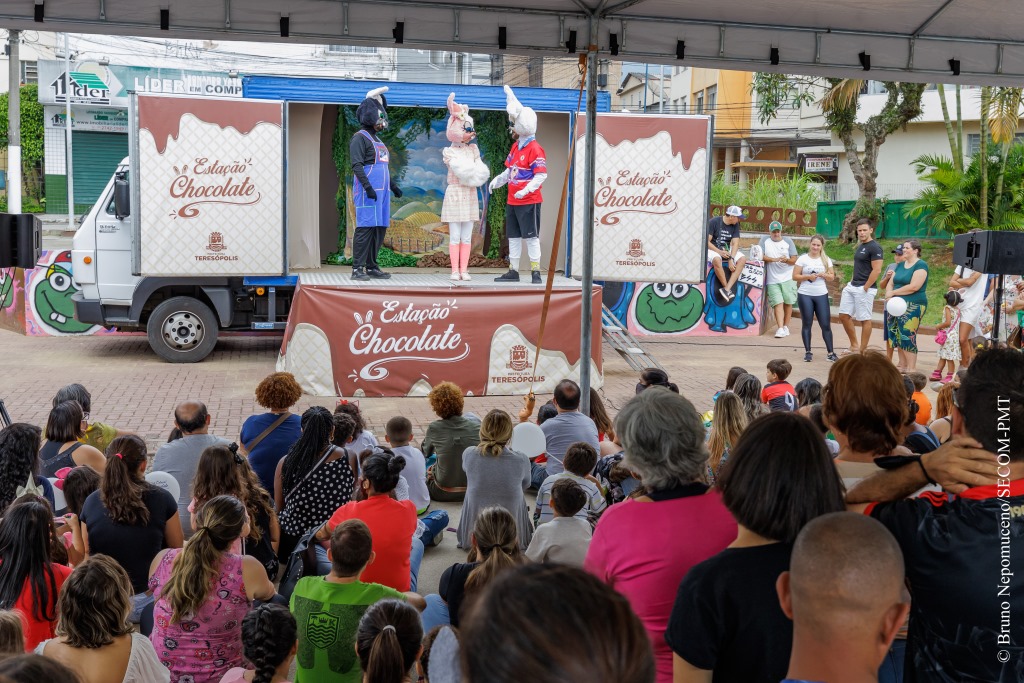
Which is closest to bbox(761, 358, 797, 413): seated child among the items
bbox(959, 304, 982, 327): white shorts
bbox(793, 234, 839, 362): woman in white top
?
bbox(959, 304, 982, 327): white shorts

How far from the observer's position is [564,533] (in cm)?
404

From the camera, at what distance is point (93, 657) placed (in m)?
3.07

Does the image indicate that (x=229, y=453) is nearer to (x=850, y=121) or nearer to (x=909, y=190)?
(x=850, y=121)

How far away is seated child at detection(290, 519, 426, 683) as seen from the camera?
355 cm

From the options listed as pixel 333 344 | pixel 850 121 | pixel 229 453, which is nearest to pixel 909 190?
pixel 850 121

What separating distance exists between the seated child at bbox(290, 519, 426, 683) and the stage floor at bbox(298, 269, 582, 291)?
22.2 feet

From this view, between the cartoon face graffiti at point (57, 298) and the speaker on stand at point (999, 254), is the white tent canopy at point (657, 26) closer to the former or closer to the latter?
the speaker on stand at point (999, 254)

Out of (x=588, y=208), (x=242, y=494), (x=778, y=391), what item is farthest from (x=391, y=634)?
(x=778, y=391)

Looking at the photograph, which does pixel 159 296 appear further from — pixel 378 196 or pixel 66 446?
pixel 66 446

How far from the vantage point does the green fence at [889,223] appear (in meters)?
27.4

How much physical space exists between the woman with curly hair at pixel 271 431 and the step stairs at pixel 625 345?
619 centimetres

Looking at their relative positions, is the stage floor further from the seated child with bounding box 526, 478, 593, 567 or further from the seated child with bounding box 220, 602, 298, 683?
the seated child with bounding box 220, 602, 298, 683

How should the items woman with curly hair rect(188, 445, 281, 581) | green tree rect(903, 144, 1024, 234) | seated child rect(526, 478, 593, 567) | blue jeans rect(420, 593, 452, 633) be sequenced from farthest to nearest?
green tree rect(903, 144, 1024, 234), woman with curly hair rect(188, 445, 281, 581), blue jeans rect(420, 593, 452, 633), seated child rect(526, 478, 593, 567)

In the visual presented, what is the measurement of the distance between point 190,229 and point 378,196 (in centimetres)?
221
